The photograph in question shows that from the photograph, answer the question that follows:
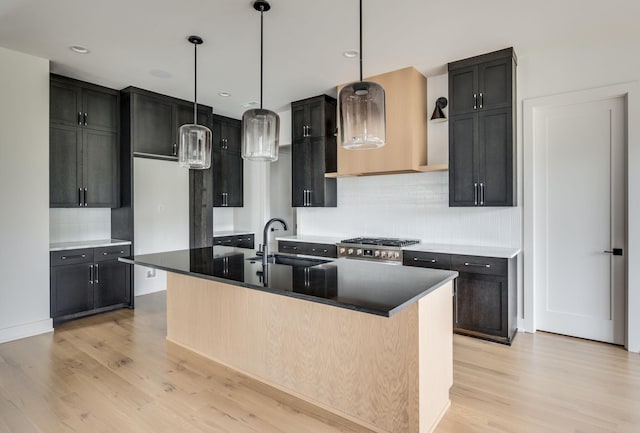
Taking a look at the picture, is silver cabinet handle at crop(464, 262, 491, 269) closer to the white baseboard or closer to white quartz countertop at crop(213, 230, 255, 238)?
white quartz countertop at crop(213, 230, 255, 238)

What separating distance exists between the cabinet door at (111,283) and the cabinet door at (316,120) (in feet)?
9.46

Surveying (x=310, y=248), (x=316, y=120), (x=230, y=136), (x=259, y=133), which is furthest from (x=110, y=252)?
(x=259, y=133)

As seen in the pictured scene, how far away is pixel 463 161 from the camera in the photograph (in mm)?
3752

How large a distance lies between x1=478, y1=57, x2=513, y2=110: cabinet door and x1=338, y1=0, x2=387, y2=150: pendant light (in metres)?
2.25

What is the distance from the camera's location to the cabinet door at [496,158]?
3.49 meters

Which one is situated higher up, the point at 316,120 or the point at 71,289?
the point at 316,120

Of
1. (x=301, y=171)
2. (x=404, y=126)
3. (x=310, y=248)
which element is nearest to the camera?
(x=404, y=126)

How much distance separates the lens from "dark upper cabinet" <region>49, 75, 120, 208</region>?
4031 mm

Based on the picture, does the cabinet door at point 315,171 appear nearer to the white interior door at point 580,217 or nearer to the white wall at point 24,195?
the white interior door at point 580,217

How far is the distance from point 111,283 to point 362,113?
394 centimetres

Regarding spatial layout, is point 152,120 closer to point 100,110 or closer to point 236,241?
point 100,110

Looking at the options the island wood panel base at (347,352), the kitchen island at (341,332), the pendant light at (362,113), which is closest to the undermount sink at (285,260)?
the kitchen island at (341,332)

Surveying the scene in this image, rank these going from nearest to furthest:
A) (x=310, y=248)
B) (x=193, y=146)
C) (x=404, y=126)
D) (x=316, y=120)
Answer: (x=193, y=146)
(x=404, y=126)
(x=310, y=248)
(x=316, y=120)

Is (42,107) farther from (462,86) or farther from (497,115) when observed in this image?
(497,115)
